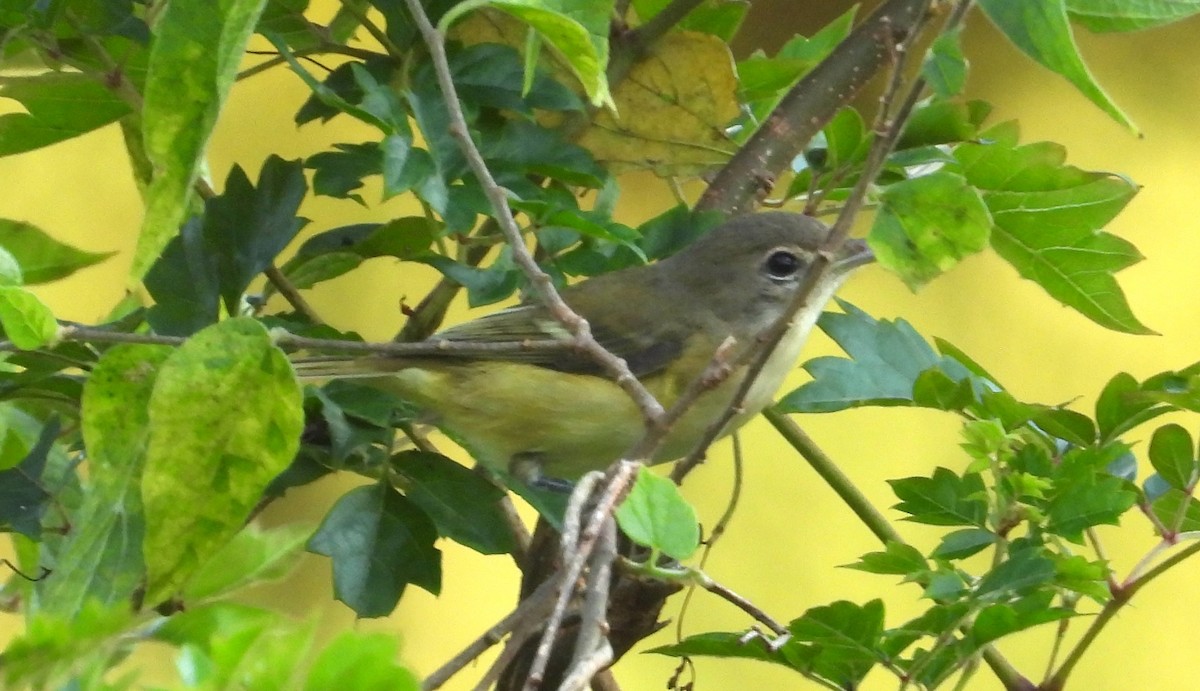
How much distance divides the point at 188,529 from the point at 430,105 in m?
0.47

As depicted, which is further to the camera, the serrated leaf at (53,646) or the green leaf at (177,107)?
the green leaf at (177,107)

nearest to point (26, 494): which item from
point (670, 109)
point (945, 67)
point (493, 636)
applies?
point (493, 636)

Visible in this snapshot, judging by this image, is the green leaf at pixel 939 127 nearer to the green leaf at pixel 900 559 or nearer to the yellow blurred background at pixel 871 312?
the green leaf at pixel 900 559

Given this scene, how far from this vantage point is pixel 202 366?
0.46 m

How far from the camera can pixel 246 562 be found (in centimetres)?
42

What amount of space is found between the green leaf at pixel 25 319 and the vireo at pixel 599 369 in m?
0.55

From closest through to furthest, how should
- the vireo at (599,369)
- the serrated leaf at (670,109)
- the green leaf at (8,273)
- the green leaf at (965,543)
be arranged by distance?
1. the green leaf at (8,273)
2. the green leaf at (965,543)
3. the serrated leaf at (670,109)
4. the vireo at (599,369)

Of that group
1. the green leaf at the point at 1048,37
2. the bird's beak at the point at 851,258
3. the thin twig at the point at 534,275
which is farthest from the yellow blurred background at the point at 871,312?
the green leaf at the point at 1048,37

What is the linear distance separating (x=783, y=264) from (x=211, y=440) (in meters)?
1.02

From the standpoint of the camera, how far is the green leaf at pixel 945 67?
449mm

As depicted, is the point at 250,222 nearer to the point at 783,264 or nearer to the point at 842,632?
the point at 842,632

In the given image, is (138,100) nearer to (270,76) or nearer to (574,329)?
(574,329)

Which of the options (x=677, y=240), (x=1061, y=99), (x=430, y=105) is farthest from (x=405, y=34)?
(x=1061, y=99)

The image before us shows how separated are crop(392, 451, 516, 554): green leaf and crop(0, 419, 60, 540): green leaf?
0.86 feet
